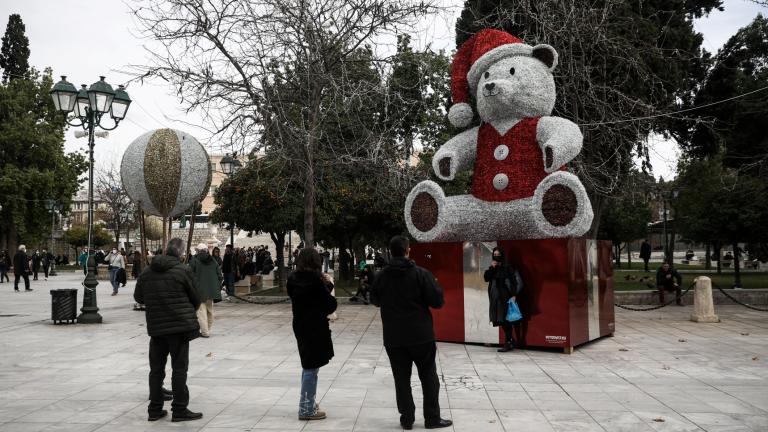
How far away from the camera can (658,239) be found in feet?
257

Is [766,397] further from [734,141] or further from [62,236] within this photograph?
[62,236]

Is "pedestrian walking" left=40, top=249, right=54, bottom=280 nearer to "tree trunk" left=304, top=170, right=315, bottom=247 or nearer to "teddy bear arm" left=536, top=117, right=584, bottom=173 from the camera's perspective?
"tree trunk" left=304, top=170, right=315, bottom=247

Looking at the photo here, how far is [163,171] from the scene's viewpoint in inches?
438

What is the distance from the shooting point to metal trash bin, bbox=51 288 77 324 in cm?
1336

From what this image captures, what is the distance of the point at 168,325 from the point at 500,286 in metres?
5.39

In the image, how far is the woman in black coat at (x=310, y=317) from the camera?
578 centimetres

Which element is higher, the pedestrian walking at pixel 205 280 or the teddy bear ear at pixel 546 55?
the teddy bear ear at pixel 546 55

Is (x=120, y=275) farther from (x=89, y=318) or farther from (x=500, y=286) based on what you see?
(x=500, y=286)

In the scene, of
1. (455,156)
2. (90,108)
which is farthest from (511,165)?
(90,108)

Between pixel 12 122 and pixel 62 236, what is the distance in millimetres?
26214

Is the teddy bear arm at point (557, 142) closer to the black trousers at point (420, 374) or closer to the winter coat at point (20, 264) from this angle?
the black trousers at point (420, 374)

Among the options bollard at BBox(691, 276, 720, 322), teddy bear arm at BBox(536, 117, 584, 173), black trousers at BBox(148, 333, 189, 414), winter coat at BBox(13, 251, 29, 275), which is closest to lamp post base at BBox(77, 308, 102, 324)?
black trousers at BBox(148, 333, 189, 414)

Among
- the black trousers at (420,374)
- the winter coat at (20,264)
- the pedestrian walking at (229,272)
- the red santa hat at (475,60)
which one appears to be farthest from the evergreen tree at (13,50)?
the black trousers at (420,374)

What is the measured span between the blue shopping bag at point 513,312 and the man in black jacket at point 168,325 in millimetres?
5230
